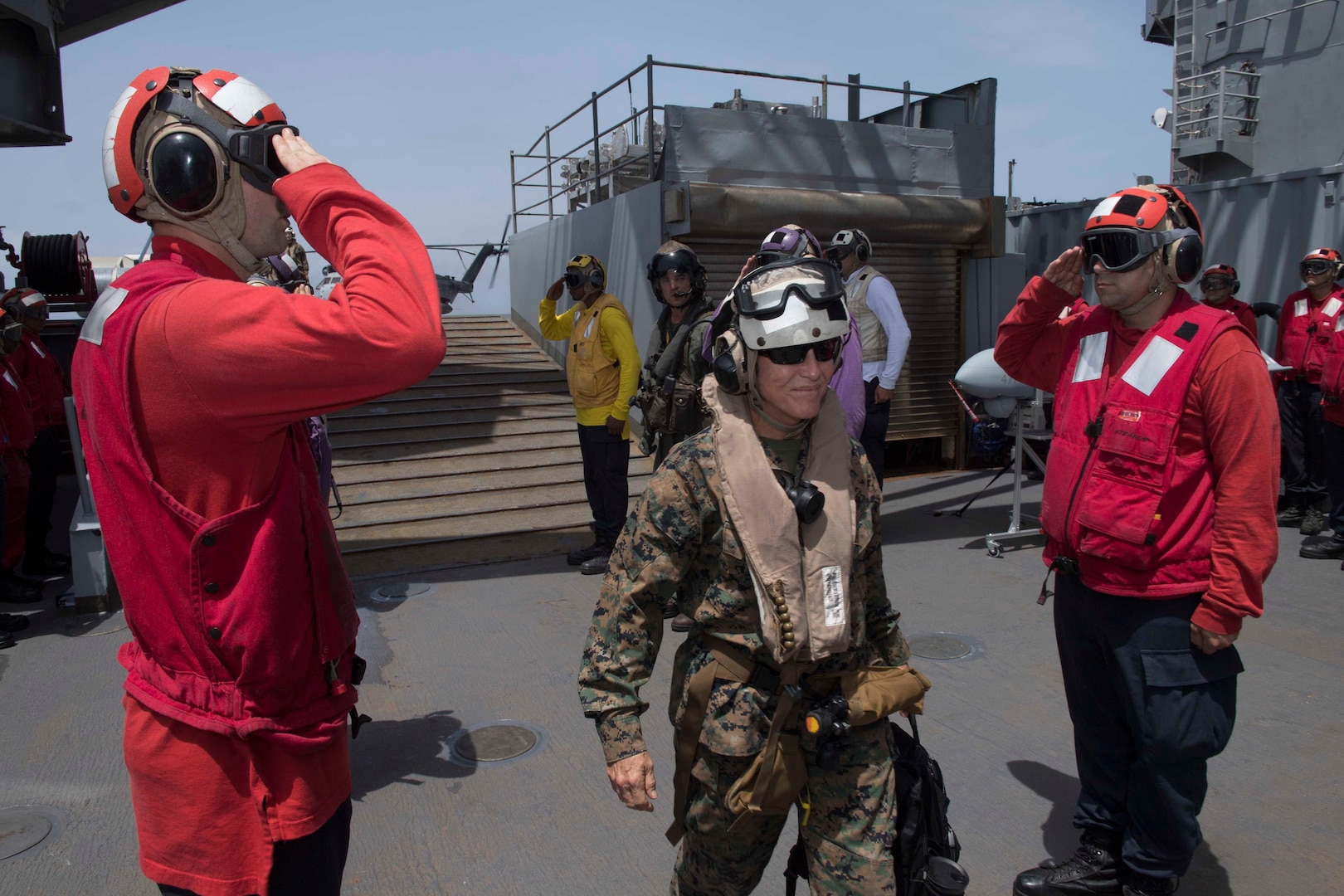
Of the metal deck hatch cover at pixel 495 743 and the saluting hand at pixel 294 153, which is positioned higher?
the saluting hand at pixel 294 153

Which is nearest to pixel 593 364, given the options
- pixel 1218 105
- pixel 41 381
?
pixel 41 381

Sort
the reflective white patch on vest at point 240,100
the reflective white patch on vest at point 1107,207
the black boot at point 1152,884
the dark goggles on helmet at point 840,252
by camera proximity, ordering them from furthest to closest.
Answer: the dark goggles on helmet at point 840,252, the reflective white patch on vest at point 1107,207, the black boot at point 1152,884, the reflective white patch on vest at point 240,100

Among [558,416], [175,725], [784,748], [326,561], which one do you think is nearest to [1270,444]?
[784,748]

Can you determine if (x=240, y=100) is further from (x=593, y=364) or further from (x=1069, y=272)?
(x=593, y=364)

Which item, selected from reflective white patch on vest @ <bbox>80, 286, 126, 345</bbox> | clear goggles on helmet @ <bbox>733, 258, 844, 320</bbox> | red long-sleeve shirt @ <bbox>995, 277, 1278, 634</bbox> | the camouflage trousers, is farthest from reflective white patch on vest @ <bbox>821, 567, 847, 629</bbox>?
reflective white patch on vest @ <bbox>80, 286, 126, 345</bbox>

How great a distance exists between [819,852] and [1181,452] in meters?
1.66

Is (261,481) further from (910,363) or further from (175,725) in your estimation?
(910,363)

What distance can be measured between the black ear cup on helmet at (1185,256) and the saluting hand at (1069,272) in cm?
30

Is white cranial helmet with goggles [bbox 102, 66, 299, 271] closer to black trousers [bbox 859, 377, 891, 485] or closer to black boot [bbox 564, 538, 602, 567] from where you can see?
black trousers [bbox 859, 377, 891, 485]

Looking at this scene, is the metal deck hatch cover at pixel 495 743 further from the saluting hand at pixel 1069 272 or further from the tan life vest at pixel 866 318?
the tan life vest at pixel 866 318

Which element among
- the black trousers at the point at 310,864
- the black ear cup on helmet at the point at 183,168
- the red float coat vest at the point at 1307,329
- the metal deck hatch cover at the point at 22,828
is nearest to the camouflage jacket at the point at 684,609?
the black trousers at the point at 310,864

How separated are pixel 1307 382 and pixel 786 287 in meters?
7.63

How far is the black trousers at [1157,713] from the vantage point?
2691 millimetres

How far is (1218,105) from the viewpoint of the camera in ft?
48.6
